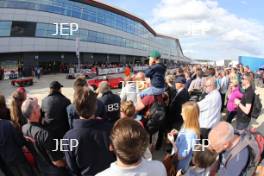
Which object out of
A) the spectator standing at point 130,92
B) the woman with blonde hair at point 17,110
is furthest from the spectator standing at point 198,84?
the woman with blonde hair at point 17,110

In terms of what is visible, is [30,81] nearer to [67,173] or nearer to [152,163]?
[67,173]

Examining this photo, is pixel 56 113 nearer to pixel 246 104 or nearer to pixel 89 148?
pixel 89 148

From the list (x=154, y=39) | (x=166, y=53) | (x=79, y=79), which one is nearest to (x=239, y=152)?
(x=79, y=79)

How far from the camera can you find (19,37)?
3659 cm

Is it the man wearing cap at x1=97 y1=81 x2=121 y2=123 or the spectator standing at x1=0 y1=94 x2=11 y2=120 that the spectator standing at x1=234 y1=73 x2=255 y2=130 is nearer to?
the man wearing cap at x1=97 y1=81 x2=121 y2=123

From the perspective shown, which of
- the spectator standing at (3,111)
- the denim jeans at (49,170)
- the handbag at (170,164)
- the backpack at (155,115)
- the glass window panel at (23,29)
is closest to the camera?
the denim jeans at (49,170)

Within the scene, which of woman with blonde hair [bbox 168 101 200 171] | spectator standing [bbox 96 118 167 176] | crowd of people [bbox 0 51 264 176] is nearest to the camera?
spectator standing [bbox 96 118 167 176]

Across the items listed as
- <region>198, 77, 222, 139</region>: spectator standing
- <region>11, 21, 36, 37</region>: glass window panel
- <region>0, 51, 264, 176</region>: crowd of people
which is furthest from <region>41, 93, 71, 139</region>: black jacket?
<region>11, 21, 36, 37</region>: glass window panel

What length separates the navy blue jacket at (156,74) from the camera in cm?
550

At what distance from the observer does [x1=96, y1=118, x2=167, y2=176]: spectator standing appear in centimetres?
196

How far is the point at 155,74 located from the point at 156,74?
0.06 feet

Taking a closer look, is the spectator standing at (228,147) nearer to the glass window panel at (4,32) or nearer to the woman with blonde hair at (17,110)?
the woman with blonde hair at (17,110)

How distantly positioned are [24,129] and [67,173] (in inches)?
30.7

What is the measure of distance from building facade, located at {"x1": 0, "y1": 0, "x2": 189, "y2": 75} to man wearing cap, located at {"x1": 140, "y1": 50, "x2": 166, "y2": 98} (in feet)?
90.8
